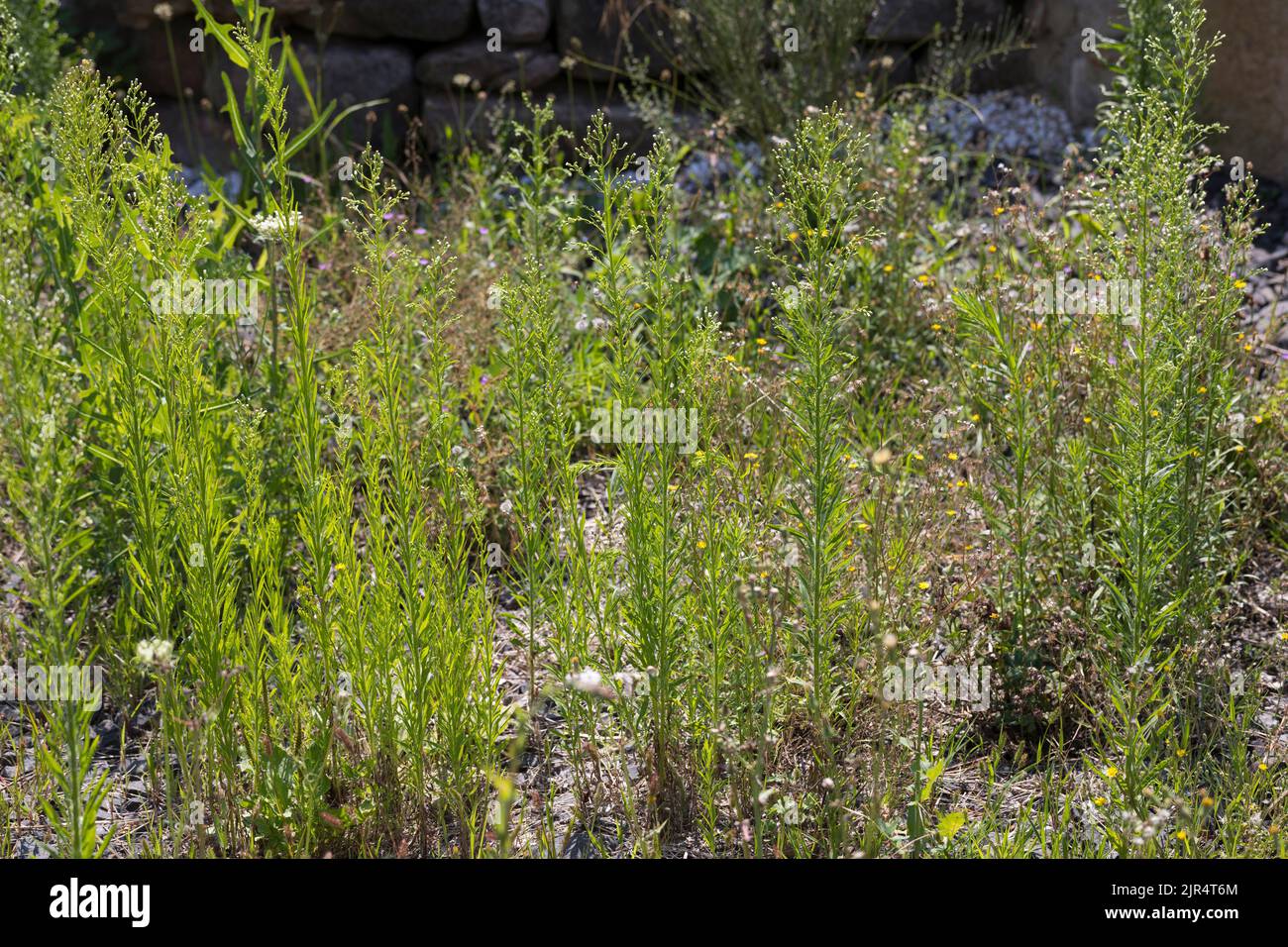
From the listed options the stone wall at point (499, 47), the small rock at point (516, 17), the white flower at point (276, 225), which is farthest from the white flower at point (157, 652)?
the small rock at point (516, 17)

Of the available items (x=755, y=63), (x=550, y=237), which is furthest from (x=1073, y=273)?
(x=550, y=237)

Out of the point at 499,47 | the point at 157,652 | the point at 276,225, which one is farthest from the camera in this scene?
the point at 499,47

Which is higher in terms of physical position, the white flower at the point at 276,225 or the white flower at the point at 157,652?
the white flower at the point at 276,225

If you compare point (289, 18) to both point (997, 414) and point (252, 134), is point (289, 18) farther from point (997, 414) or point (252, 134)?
point (997, 414)

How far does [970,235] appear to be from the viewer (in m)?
4.86

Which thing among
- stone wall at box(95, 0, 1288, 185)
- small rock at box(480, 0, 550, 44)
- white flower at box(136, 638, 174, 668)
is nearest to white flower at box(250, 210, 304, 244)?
white flower at box(136, 638, 174, 668)

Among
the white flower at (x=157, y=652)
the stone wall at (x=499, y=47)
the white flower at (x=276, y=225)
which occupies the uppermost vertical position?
the stone wall at (x=499, y=47)

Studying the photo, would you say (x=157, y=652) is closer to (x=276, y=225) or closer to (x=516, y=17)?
(x=276, y=225)

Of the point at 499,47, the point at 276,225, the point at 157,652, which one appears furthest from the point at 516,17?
the point at 157,652

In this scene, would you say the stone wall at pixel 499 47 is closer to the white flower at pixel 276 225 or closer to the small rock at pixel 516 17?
the small rock at pixel 516 17

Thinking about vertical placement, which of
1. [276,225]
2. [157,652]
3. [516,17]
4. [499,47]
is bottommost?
[157,652]

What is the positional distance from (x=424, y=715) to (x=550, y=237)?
42.3 inches

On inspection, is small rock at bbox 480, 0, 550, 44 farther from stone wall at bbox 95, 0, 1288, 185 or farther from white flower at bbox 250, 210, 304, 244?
white flower at bbox 250, 210, 304, 244
